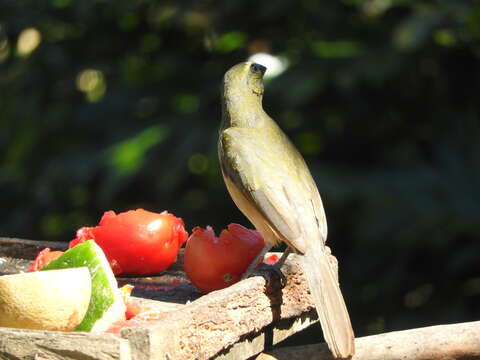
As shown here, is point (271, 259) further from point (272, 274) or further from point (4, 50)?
point (4, 50)

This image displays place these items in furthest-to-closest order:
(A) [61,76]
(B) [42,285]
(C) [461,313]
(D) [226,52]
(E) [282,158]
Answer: (A) [61,76]
(D) [226,52]
(C) [461,313]
(E) [282,158]
(B) [42,285]

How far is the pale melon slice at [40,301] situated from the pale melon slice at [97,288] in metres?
0.12

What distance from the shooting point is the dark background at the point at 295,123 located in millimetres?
A: 4992

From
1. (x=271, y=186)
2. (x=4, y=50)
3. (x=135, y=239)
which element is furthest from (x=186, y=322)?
(x=4, y=50)

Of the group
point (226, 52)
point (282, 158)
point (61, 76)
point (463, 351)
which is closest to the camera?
point (463, 351)

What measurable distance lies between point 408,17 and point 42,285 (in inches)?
135

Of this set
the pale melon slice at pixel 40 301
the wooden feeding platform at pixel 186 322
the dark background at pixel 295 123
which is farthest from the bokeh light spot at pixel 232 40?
the pale melon slice at pixel 40 301

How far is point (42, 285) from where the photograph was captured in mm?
2189

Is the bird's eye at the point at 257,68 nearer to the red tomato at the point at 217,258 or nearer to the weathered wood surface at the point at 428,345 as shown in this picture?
the red tomato at the point at 217,258

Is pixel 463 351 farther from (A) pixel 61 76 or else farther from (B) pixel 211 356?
(A) pixel 61 76

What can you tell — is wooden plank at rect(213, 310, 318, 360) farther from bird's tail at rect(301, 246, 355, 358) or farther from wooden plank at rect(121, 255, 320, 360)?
bird's tail at rect(301, 246, 355, 358)

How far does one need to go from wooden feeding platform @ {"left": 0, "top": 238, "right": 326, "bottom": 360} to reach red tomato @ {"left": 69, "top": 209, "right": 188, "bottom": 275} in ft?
0.21

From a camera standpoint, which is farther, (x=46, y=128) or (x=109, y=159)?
(x=46, y=128)

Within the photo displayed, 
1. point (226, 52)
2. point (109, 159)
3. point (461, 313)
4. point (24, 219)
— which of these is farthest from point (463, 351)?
point (24, 219)
